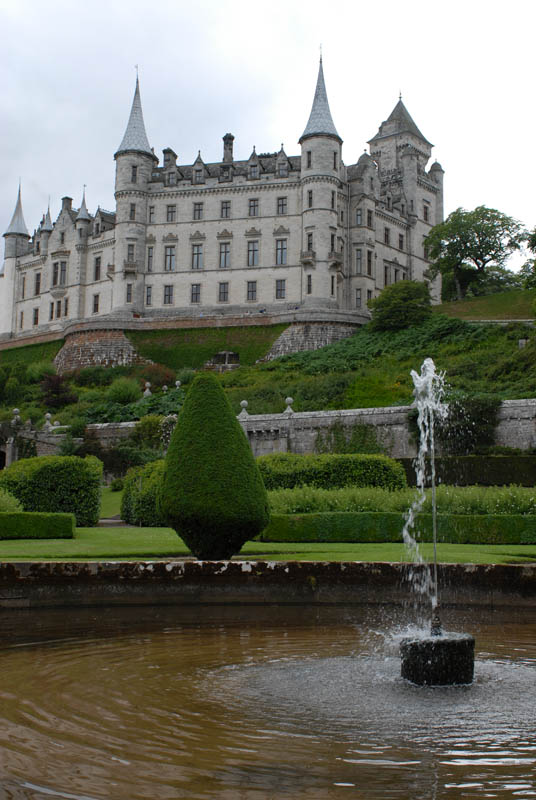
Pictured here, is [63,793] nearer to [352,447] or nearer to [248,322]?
[352,447]

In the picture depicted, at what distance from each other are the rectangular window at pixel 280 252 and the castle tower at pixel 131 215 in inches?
419

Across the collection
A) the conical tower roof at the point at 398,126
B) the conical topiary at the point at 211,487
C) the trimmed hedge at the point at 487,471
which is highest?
the conical tower roof at the point at 398,126

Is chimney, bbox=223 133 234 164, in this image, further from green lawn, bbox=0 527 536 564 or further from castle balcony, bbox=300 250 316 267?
green lawn, bbox=0 527 536 564

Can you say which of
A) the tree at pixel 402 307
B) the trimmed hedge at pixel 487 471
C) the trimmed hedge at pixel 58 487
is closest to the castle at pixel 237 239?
the tree at pixel 402 307

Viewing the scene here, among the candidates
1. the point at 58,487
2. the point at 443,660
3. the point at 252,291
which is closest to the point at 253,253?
the point at 252,291

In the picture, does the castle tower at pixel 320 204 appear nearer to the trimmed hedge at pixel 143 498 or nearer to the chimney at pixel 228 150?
the chimney at pixel 228 150

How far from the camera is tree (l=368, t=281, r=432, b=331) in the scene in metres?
52.9

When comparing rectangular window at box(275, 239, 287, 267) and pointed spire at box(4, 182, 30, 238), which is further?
pointed spire at box(4, 182, 30, 238)

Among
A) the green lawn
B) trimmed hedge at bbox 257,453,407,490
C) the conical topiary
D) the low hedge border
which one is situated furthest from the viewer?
trimmed hedge at bbox 257,453,407,490

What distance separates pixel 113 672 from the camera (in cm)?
730

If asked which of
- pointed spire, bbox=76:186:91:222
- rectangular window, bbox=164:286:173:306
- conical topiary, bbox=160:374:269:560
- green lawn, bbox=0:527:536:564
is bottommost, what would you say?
green lawn, bbox=0:527:536:564

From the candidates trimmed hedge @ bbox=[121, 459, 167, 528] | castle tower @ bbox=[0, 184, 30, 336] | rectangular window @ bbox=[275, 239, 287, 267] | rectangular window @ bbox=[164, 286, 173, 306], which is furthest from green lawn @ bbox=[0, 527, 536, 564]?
castle tower @ bbox=[0, 184, 30, 336]

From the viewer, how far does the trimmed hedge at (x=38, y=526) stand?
1830 cm

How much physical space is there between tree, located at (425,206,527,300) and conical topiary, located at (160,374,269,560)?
55386 millimetres
